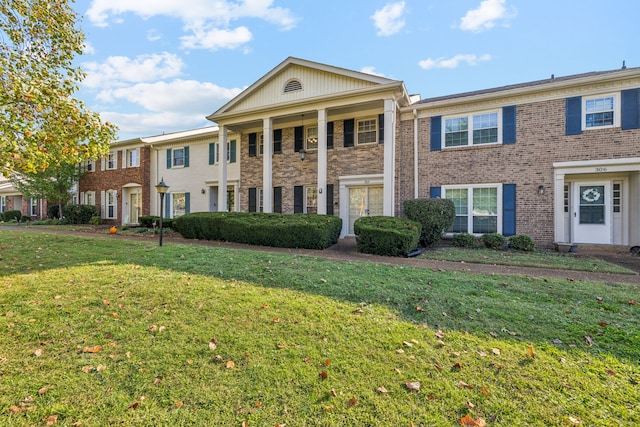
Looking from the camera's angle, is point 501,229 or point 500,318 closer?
point 500,318

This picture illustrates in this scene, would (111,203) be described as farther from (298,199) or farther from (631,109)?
(631,109)

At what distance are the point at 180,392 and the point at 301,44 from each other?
14001mm

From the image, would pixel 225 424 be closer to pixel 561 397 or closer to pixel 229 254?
pixel 561 397

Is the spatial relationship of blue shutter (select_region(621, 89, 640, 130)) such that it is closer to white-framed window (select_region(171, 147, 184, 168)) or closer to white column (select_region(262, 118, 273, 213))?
white column (select_region(262, 118, 273, 213))

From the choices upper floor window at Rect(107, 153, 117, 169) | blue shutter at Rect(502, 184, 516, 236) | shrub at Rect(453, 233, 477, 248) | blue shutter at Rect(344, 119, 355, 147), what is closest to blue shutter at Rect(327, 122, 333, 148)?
blue shutter at Rect(344, 119, 355, 147)

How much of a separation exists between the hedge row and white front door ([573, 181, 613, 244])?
26.2 feet

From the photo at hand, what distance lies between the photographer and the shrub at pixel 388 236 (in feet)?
27.8

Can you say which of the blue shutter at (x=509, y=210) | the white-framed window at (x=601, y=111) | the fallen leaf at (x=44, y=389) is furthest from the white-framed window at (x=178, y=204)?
the white-framed window at (x=601, y=111)

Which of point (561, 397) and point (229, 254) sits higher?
point (229, 254)

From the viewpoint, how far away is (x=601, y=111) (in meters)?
9.49

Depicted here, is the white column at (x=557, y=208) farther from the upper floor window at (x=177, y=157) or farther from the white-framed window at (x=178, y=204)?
the upper floor window at (x=177, y=157)

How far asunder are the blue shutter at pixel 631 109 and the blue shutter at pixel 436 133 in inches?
203

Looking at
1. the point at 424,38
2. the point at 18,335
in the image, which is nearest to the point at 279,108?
the point at 424,38

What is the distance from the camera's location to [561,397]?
2484 mm
